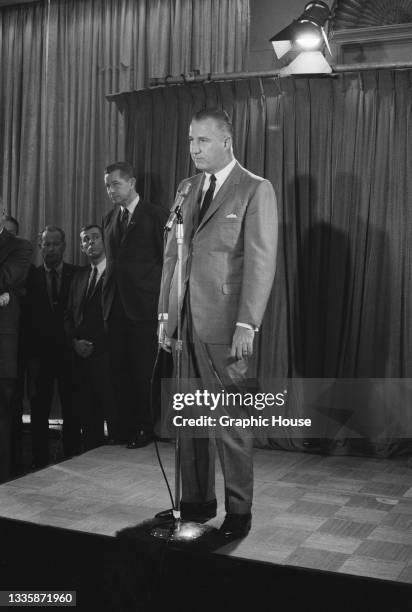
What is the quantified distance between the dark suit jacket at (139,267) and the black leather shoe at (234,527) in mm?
1745

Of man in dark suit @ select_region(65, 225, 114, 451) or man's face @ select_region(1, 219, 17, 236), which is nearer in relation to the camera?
man in dark suit @ select_region(65, 225, 114, 451)

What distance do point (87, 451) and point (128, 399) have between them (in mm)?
399

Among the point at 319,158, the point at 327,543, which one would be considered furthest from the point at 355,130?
the point at 327,543

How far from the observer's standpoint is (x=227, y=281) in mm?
2887

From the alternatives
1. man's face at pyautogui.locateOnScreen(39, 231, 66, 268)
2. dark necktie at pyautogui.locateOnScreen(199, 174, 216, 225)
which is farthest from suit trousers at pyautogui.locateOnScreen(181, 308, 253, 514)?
man's face at pyautogui.locateOnScreen(39, 231, 66, 268)

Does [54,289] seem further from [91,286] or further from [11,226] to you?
[11,226]

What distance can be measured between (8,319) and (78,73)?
2389mm

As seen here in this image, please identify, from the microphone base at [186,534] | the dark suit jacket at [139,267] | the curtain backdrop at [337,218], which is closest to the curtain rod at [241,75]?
the curtain backdrop at [337,218]

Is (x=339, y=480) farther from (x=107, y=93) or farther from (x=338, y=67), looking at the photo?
(x=107, y=93)

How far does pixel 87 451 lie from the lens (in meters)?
4.38

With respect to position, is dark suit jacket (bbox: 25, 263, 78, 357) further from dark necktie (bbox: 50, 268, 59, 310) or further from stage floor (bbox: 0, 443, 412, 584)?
stage floor (bbox: 0, 443, 412, 584)

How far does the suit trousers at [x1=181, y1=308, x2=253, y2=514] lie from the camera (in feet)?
9.39

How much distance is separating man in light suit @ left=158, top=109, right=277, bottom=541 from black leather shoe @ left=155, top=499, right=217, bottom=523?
18 cm

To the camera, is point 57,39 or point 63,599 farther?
point 57,39
